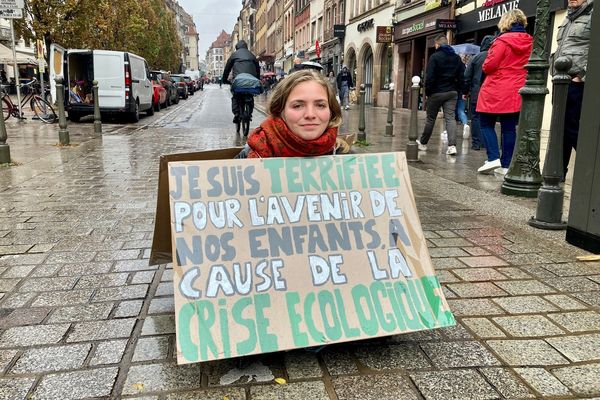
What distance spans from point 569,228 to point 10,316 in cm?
376

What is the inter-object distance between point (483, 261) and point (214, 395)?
2.30 metres

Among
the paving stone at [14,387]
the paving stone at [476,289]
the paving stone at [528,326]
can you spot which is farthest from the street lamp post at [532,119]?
the paving stone at [14,387]

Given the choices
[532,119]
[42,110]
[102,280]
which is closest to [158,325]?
[102,280]

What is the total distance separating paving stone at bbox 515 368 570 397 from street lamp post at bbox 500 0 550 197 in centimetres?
384

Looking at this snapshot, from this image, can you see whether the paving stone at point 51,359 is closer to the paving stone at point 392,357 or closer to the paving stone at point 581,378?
the paving stone at point 392,357

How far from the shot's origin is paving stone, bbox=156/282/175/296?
3178 millimetres

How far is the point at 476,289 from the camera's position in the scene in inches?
127

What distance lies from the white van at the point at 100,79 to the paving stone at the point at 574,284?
14391 mm

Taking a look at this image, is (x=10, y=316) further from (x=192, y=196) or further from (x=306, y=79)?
(x=306, y=79)

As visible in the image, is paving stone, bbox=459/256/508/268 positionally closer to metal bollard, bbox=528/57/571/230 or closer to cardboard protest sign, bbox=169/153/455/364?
metal bollard, bbox=528/57/571/230

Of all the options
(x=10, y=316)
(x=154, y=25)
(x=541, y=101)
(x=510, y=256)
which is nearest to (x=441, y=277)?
(x=510, y=256)

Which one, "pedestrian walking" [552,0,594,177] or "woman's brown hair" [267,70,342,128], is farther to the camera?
"pedestrian walking" [552,0,594,177]

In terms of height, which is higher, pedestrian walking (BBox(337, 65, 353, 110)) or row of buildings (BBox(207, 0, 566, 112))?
row of buildings (BBox(207, 0, 566, 112))

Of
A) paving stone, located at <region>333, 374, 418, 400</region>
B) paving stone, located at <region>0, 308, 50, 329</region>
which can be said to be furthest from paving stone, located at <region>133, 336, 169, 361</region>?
paving stone, located at <region>333, 374, 418, 400</region>
